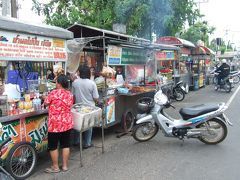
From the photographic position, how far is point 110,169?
5.33 metres

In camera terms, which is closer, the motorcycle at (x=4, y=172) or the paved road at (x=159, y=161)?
the motorcycle at (x=4, y=172)

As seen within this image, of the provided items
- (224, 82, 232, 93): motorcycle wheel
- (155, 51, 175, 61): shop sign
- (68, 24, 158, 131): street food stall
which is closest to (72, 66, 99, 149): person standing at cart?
(68, 24, 158, 131): street food stall

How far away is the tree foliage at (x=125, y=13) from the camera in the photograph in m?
14.4

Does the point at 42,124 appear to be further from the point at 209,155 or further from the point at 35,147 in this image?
the point at 209,155

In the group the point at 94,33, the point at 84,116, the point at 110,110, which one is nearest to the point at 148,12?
the point at 94,33

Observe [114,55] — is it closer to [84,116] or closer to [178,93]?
[84,116]

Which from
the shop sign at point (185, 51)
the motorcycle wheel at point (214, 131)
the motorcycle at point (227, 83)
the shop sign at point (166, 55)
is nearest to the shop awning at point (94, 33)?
the motorcycle wheel at point (214, 131)

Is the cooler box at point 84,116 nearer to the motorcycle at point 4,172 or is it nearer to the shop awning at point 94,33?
the motorcycle at point 4,172

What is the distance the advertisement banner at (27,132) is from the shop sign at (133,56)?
3.18 meters

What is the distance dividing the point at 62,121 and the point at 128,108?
131 inches

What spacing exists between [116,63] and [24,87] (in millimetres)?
2555

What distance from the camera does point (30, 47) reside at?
5.22 m

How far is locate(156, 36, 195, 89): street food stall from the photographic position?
15547mm

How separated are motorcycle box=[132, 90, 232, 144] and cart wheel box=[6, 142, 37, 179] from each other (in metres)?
2.48
